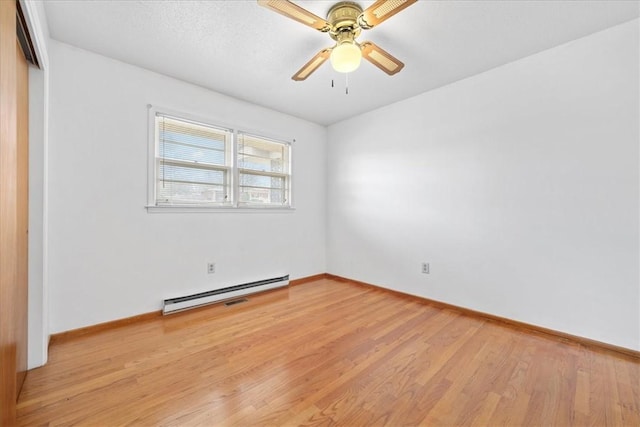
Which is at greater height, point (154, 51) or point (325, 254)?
point (154, 51)

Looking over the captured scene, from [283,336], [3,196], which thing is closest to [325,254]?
[283,336]

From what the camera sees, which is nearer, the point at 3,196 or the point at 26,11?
the point at 3,196

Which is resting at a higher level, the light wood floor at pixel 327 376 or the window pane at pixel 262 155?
the window pane at pixel 262 155

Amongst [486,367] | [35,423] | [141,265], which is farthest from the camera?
[141,265]

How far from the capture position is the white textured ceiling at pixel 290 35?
1.77 metres

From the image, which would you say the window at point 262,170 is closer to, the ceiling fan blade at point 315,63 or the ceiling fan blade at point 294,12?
the ceiling fan blade at point 315,63

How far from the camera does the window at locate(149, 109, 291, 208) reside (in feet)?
8.67

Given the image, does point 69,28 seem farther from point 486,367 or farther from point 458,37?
point 486,367

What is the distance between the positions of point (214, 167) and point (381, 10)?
2.30 metres

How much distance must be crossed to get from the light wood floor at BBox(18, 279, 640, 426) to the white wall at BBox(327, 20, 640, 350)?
405 mm

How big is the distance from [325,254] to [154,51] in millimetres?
3313

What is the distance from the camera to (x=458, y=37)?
206 centimetres

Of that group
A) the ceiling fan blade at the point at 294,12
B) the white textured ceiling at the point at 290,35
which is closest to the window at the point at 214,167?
the white textured ceiling at the point at 290,35

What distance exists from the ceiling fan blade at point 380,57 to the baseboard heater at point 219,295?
2762mm
